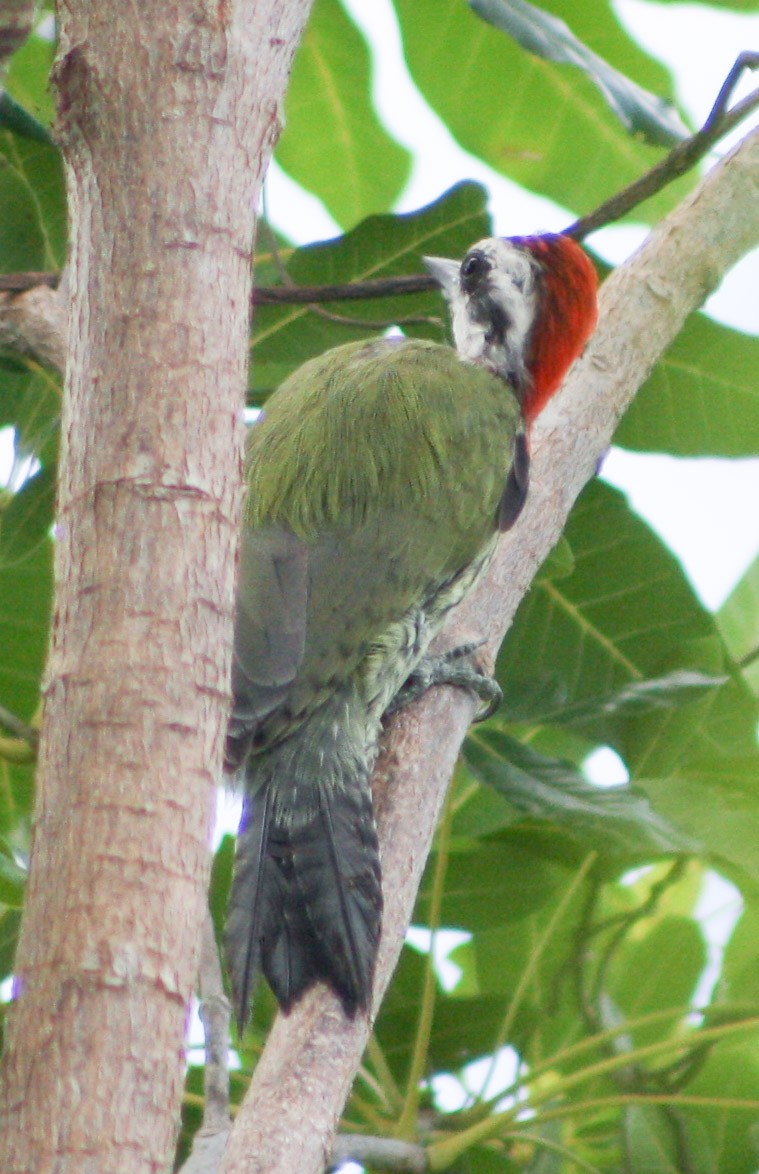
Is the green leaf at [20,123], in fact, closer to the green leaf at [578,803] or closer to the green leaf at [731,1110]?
the green leaf at [578,803]

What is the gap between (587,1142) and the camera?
2.61 m

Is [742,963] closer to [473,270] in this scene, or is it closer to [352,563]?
[352,563]

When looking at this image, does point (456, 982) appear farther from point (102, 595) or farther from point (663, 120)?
point (102, 595)

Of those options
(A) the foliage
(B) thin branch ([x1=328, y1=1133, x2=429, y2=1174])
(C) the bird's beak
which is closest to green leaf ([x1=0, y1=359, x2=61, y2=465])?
(A) the foliage

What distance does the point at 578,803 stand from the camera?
213 centimetres

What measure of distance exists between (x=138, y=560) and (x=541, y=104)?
2.22 m

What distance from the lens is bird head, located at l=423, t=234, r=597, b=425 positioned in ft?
9.53

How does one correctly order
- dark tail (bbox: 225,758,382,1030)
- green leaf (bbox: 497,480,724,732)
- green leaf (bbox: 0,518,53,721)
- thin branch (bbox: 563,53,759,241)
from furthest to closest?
green leaf (bbox: 497,480,724,732)
green leaf (bbox: 0,518,53,721)
thin branch (bbox: 563,53,759,241)
dark tail (bbox: 225,758,382,1030)

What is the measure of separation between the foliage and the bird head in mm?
171

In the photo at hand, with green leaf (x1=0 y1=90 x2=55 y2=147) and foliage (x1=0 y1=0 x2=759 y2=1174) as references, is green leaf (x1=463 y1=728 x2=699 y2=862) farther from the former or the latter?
green leaf (x1=0 y1=90 x2=55 y2=147)

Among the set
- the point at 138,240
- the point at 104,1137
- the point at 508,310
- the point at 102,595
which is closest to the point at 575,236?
the point at 508,310

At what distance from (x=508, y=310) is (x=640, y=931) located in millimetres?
1457

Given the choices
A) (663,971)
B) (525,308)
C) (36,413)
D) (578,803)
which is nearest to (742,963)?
(663,971)

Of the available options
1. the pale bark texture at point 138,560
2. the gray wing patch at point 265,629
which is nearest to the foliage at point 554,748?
the gray wing patch at point 265,629
